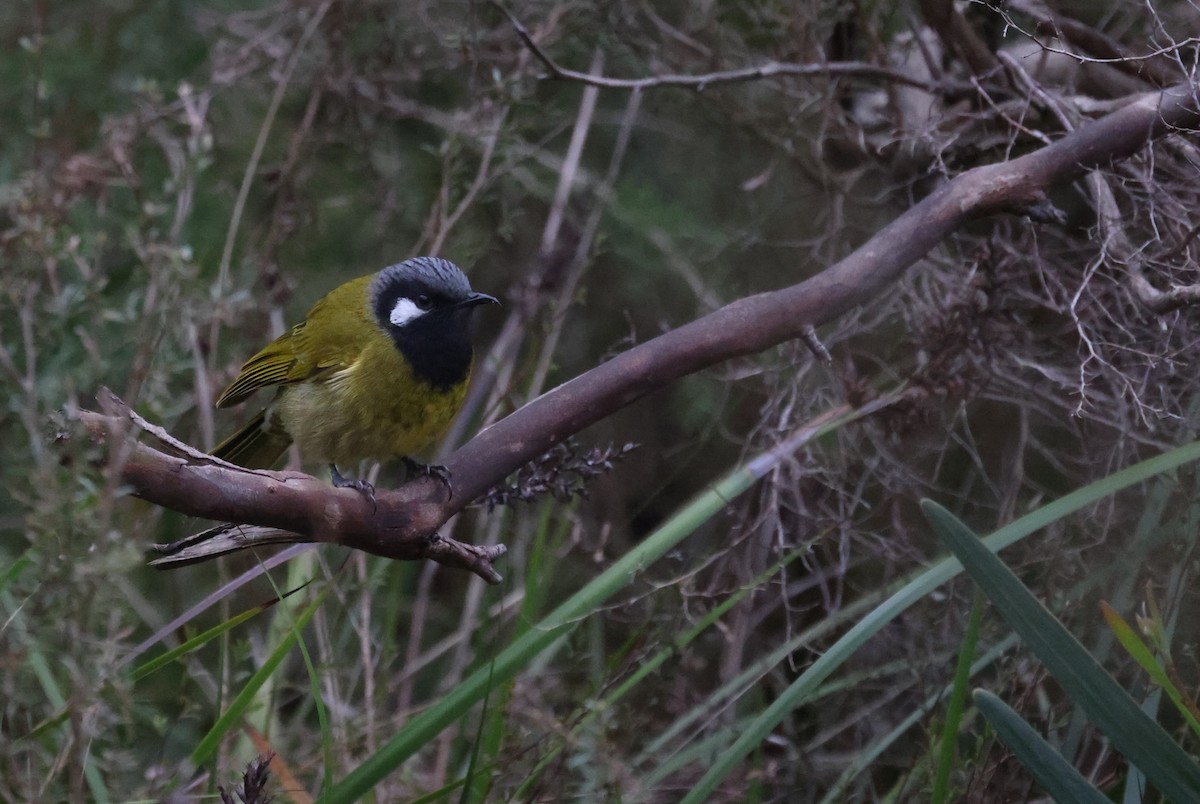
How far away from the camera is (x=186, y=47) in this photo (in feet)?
15.0

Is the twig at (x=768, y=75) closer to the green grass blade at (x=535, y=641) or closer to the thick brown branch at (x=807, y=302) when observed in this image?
the thick brown branch at (x=807, y=302)

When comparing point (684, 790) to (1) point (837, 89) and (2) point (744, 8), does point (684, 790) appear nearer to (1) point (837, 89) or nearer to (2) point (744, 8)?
(1) point (837, 89)

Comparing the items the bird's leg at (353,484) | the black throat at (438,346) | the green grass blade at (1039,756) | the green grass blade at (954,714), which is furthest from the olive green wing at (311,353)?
the green grass blade at (1039,756)

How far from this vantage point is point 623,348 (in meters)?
4.03

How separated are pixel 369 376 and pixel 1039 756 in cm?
187

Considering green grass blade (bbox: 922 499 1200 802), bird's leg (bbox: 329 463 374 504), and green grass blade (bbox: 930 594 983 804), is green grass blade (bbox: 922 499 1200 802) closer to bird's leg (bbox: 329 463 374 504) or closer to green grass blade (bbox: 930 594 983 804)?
green grass blade (bbox: 930 594 983 804)

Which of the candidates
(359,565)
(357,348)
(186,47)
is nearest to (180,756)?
(359,565)

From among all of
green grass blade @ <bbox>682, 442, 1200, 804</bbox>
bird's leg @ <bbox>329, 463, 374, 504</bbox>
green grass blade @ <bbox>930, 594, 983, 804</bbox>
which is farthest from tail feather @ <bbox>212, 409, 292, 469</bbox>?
green grass blade @ <bbox>930, 594, 983, 804</bbox>

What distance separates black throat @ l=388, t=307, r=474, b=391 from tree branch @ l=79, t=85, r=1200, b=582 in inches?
23.7

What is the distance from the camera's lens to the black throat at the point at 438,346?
314cm

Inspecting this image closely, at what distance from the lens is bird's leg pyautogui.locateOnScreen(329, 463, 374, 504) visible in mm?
2476

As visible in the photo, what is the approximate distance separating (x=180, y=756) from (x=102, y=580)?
2538 millimetres

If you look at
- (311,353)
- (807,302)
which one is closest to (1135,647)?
(807,302)

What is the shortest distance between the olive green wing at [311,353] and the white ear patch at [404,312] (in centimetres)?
7
